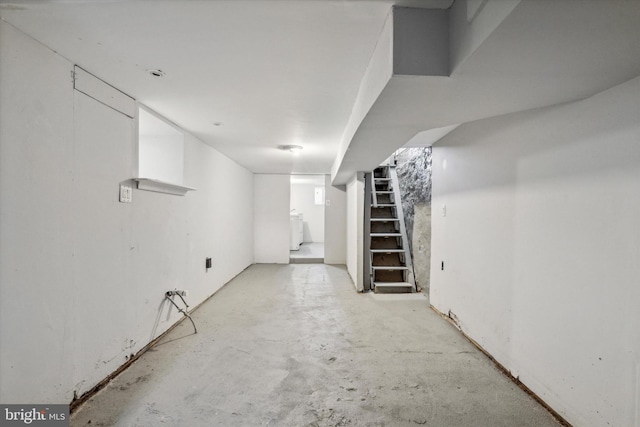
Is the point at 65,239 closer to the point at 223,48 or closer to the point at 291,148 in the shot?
the point at 223,48

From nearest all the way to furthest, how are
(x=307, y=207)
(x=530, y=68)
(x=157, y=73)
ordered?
(x=530, y=68) → (x=157, y=73) → (x=307, y=207)

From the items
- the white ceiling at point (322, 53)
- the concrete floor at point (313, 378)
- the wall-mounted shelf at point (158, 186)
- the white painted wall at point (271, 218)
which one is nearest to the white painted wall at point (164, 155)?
the wall-mounted shelf at point (158, 186)

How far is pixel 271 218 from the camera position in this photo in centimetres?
648

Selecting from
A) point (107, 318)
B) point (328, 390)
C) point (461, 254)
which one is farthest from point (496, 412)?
point (107, 318)

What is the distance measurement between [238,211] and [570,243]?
4.67 metres

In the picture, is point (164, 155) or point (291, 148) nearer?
point (164, 155)

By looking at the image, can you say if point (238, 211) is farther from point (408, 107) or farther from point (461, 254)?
point (408, 107)

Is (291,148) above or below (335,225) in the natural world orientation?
above

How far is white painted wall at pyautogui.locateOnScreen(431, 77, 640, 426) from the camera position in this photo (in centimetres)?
133

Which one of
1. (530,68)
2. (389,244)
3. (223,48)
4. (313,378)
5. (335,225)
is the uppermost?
(223,48)

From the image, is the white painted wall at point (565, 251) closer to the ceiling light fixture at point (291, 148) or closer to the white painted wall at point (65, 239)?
the ceiling light fixture at point (291, 148)

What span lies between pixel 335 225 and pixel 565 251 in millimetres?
4874

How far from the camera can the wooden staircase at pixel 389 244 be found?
14.3ft

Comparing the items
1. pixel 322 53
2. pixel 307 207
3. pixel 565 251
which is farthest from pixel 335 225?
pixel 322 53
